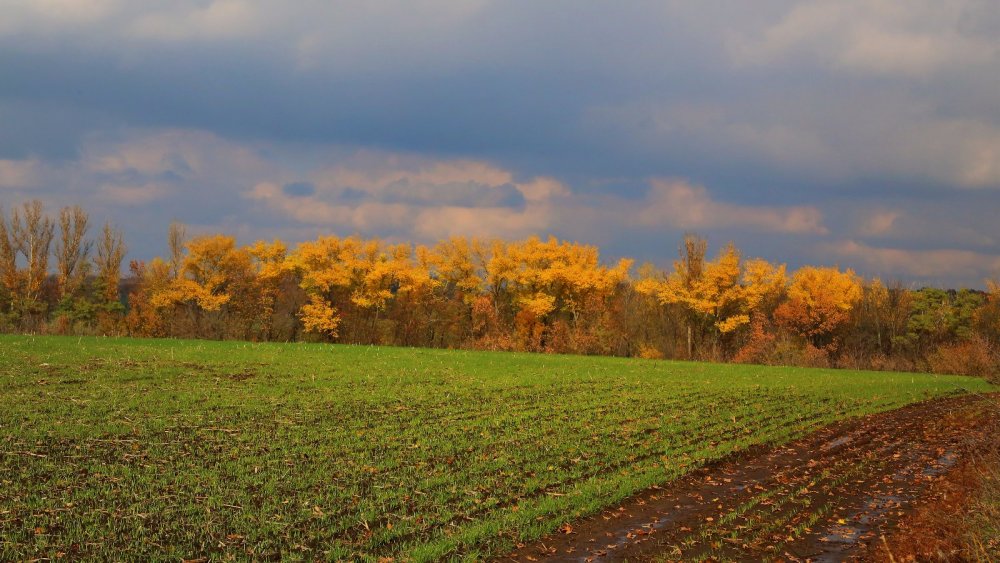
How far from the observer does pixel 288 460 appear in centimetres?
1489

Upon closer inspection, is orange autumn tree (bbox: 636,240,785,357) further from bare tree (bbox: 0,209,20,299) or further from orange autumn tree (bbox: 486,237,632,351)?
bare tree (bbox: 0,209,20,299)

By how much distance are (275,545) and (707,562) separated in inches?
243

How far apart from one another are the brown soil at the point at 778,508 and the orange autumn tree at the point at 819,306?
59.7 m

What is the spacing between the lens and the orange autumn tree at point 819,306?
76812 millimetres

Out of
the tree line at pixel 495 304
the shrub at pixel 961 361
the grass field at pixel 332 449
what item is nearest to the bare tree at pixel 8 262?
the tree line at pixel 495 304

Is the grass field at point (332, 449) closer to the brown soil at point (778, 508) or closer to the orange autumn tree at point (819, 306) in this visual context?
the brown soil at point (778, 508)

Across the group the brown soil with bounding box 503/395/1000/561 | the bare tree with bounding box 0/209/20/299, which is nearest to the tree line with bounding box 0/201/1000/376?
the bare tree with bounding box 0/209/20/299

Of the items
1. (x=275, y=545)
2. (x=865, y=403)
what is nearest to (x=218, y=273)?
(x=865, y=403)

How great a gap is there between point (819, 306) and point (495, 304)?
37799mm

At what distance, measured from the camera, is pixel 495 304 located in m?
76.1

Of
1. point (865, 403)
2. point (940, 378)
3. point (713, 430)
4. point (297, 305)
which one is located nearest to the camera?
point (713, 430)

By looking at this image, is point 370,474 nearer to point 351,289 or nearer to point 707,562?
point 707,562

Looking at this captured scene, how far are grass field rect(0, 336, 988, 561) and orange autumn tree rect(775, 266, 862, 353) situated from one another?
43.7m

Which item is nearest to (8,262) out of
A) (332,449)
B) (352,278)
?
(352,278)
